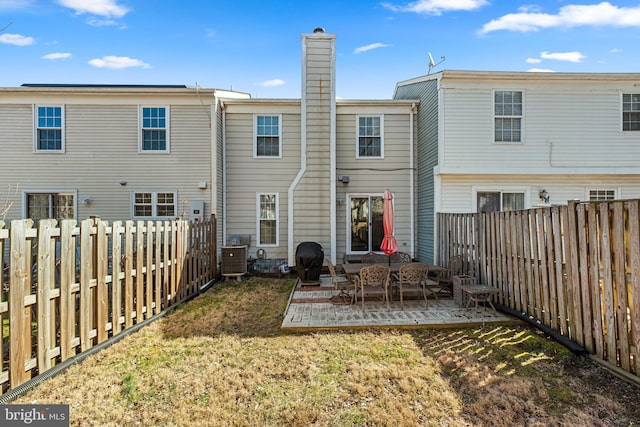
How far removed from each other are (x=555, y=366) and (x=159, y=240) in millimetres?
6318

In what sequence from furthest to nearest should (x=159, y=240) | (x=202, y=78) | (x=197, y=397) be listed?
(x=202, y=78) → (x=159, y=240) → (x=197, y=397)

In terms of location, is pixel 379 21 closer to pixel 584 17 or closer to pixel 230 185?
pixel 584 17

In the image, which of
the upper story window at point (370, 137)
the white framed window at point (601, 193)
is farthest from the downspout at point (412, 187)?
the white framed window at point (601, 193)

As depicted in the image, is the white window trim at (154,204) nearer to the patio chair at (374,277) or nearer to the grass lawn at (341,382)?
the grass lawn at (341,382)

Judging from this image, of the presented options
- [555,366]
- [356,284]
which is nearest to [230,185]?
[356,284]

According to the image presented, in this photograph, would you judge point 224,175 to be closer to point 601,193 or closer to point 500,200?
point 500,200

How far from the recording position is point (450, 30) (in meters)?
11.5

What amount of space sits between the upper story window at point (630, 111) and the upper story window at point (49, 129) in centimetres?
1726

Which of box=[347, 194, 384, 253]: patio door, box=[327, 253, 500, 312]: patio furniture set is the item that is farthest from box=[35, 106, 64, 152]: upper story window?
box=[327, 253, 500, 312]: patio furniture set

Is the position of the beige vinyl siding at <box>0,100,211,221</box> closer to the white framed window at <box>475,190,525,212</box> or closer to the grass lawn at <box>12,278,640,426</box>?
the grass lawn at <box>12,278,640,426</box>

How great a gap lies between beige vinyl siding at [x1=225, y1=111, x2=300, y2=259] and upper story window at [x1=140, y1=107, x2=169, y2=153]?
1.89m

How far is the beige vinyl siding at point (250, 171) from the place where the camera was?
10.5m

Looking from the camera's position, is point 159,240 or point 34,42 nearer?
point 159,240

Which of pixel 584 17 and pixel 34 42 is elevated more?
pixel 584 17
